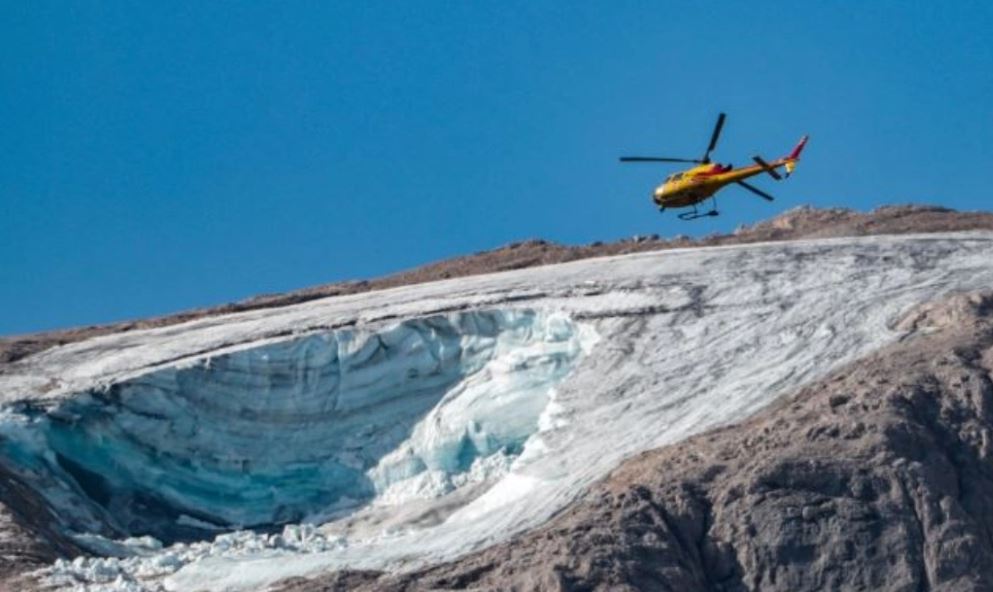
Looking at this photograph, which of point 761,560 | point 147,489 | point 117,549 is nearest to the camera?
point 761,560

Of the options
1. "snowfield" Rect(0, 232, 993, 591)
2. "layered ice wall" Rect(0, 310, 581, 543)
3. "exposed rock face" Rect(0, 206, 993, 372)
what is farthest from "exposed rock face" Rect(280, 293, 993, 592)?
"exposed rock face" Rect(0, 206, 993, 372)

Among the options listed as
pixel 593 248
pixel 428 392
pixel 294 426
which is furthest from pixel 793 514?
pixel 593 248

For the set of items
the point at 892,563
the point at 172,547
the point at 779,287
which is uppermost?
the point at 779,287

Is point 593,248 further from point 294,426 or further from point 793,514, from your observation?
point 793,514

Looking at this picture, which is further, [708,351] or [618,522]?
[708,351]

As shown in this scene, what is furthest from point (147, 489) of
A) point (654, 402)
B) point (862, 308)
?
point (862, 308)

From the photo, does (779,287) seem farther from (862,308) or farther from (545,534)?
(545,534)
